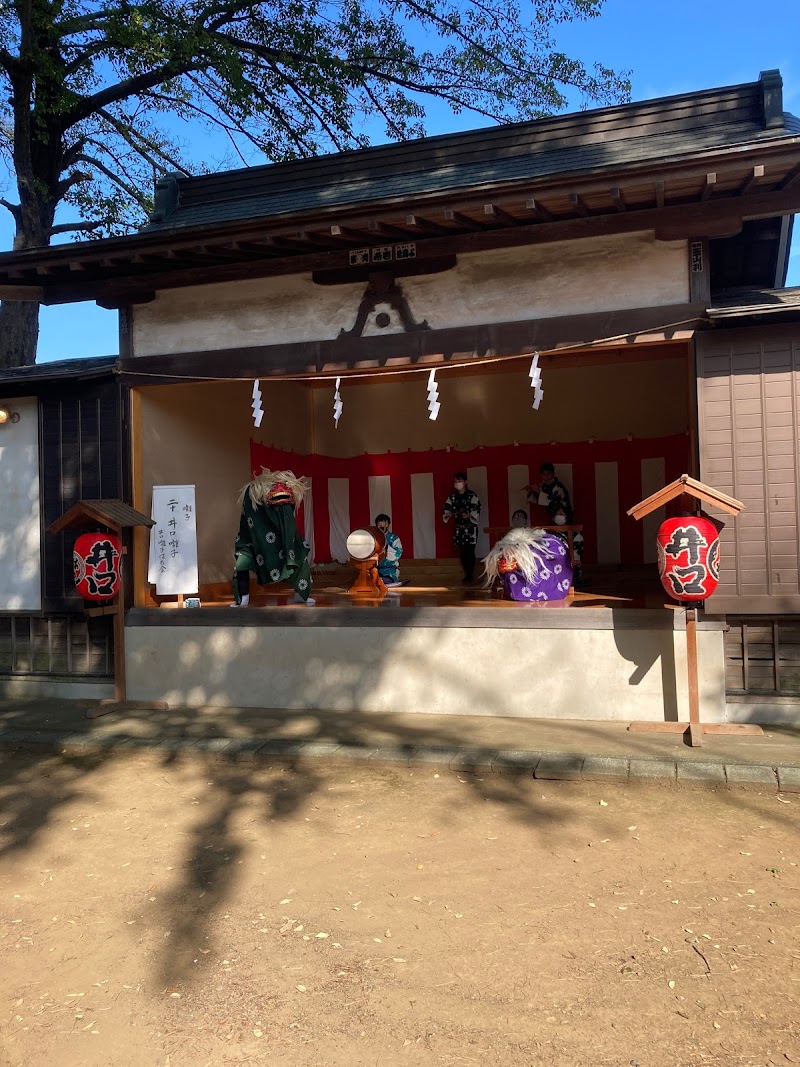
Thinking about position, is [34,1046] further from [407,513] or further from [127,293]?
[407,513]

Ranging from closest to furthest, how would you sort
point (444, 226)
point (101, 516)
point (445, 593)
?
point (444, 226), point (101, 516), point (445, 593)

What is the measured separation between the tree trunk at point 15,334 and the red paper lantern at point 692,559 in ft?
38.2

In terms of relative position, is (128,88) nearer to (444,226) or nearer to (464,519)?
(464,519)

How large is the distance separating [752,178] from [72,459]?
6394 mm

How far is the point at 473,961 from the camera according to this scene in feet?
10.5

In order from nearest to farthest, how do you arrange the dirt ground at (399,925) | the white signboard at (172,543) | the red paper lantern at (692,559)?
the dirt ground at (399,925)
the red paper lantern at (692,559)
the white signboard at (172,543)

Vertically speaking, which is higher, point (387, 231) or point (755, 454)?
point (387, 231)

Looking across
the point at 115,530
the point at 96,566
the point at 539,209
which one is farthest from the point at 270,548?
the point at 539,209

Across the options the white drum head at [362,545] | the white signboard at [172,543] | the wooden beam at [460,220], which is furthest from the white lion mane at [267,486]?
the wooden beam at [460,220]

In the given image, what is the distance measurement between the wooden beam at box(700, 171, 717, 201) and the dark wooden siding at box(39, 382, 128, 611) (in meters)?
5.39

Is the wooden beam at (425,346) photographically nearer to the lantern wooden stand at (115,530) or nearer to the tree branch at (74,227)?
the lantern wooden stand at (115,530)

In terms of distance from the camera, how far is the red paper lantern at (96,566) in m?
7.18

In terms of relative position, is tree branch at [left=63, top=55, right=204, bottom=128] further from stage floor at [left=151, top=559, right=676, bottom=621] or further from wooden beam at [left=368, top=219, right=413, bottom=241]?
wooden beam at [left=368, top=219, right=413, bottom=241]

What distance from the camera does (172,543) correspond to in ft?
26.2
